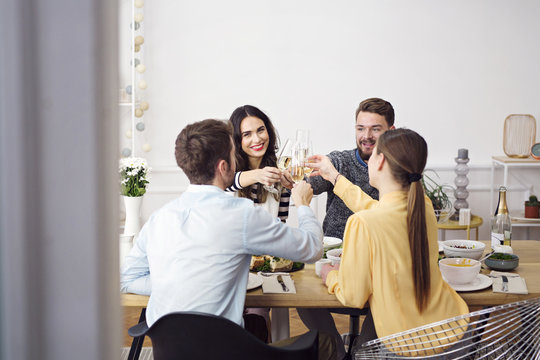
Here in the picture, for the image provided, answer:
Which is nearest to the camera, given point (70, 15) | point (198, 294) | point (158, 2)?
point (70, 15)

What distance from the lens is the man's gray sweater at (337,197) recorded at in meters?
2.89

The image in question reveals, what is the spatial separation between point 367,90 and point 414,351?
3.04 meters

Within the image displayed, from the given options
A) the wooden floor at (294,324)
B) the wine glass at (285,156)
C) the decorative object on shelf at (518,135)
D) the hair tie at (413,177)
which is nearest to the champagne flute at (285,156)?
the wine glass at (285,156)

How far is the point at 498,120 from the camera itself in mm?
4559

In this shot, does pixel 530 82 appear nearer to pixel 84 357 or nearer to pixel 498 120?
pixel 498 120

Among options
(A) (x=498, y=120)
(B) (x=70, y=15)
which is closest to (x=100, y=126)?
(B) (x=70, y=15)

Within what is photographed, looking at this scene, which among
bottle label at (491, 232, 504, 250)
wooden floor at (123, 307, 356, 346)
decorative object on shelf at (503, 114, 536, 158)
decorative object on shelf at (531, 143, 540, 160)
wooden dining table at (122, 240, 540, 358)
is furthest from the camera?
decorative object on shelf at (503, 114, 536, 158)

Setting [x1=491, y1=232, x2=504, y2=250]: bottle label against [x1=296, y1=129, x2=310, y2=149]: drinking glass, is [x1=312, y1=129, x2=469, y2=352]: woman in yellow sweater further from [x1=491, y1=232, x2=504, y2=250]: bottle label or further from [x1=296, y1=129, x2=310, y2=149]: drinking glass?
[x1=491, y1=232, x2=504, y2=250]: bottle label

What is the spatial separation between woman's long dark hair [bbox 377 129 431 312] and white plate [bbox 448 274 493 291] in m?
0.28

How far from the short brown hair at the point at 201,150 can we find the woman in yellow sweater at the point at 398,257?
0.46 meters

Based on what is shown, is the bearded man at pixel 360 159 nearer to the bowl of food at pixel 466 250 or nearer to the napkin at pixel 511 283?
the bowl of food at pixel 466 250

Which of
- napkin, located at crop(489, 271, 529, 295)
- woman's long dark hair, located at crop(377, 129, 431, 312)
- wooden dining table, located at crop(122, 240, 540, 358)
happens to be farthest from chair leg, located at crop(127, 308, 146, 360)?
napkin, located at crop(489, 271, 529, 295)

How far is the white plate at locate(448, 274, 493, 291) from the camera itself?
198 centimetres

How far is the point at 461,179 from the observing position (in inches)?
167
